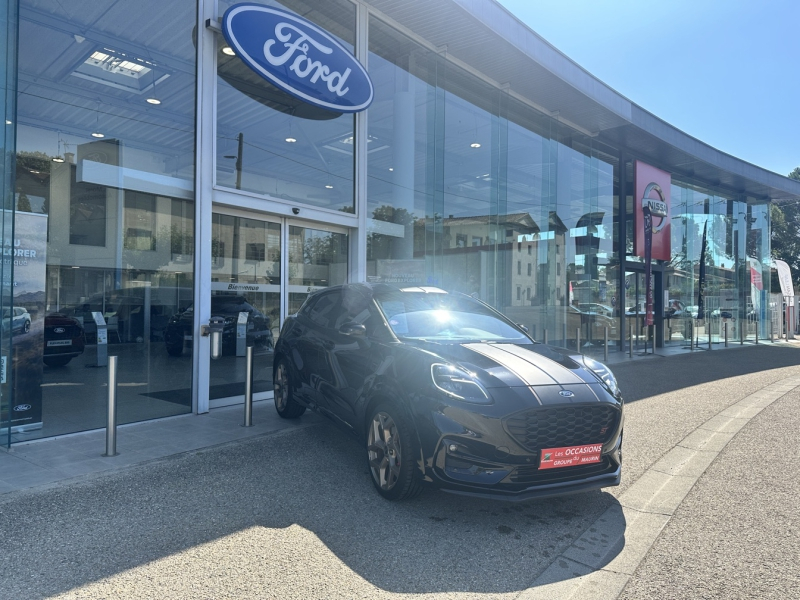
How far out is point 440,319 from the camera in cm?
517

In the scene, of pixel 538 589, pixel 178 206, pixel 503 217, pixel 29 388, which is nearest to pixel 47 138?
pixel 178 206

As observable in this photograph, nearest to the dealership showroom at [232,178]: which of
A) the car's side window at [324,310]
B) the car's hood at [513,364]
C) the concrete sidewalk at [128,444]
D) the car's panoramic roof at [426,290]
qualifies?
the concrete sidewalk at [128,444]

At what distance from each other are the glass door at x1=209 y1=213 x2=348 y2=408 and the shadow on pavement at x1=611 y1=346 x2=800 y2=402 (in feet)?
17.8

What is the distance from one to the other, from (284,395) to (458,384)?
3.36m

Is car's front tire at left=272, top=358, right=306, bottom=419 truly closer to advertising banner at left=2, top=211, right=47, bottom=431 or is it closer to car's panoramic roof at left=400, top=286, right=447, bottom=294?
car's panoramic roof at left=400, top=286, right=447, bottom=294

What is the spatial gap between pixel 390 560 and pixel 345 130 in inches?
309

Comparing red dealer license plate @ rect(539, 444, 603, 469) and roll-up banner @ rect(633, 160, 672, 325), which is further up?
roll-up banner @ rect(633, 160, 672, 325)

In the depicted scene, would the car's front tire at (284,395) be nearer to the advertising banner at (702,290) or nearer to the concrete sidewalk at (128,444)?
the concrete sidewalk at (128,444)

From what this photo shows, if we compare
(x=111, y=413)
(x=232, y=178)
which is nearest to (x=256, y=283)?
(x=232, y=178)

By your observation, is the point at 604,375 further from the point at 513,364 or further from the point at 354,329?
the point at 354,329

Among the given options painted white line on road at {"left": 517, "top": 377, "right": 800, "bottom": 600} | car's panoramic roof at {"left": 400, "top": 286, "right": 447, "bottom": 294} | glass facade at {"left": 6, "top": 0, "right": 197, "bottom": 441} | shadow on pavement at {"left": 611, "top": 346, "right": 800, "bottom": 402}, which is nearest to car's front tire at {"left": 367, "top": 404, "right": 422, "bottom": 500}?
painted white line on road at {"left": 517, "top": 377, "right": 800, "bottom": 600}

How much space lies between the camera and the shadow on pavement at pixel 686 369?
383 inches

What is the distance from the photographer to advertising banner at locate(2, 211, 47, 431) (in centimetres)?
568

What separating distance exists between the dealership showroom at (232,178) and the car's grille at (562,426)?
2808mm
